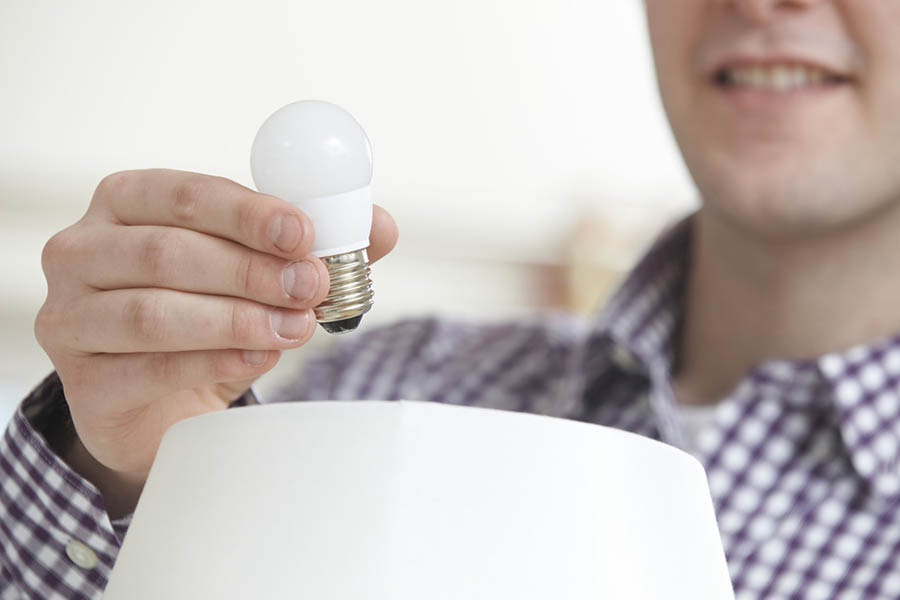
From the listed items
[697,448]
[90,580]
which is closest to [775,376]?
[697,448]

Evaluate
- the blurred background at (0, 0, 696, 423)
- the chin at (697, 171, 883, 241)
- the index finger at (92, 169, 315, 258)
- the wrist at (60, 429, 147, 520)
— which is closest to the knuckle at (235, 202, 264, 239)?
the index finger at (92, 169, 315, 258)

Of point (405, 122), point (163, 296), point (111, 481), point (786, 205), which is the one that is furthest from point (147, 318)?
point (405, 122)

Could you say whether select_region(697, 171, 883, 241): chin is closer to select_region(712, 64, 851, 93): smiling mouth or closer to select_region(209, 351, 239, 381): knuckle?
select_region(712, 64, 851, 93): smiling mouth

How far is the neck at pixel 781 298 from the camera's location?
73 centimetres

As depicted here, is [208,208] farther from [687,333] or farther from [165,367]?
[687,333]

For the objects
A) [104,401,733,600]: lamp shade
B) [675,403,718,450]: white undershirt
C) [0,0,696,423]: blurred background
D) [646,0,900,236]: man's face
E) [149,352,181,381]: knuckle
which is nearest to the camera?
[104,401,733,600]: lamp shade

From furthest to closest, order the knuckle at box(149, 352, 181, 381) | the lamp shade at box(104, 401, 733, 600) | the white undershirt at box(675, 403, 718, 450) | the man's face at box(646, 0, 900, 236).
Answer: the white undershirt at box(675, 403, 718, 450), the man's face at box(646, 0, 900, 236), the knuckle at box(149, 352, 181, 381), the lamp shade at box(104, 401, 733, 600)

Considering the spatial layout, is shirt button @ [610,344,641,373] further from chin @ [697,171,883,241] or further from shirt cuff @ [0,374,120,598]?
shirt cuff @ [0,374,120,598]

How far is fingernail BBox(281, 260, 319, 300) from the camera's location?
0.94 feet

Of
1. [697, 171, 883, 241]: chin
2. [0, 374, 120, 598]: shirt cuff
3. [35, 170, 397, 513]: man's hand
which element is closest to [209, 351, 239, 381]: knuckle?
[35, 170, 397, 513]: man's hand

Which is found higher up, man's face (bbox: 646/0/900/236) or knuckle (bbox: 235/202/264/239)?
knuckle (bbox: 235/202/264/239)

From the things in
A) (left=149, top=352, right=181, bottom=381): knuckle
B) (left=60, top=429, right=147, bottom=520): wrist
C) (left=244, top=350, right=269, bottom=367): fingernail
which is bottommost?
(left=60, top=429, right=147, bottom=520): wrist

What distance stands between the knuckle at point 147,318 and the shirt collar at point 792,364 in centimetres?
49

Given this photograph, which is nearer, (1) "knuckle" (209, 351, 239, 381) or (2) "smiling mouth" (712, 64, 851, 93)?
(1) "knuckle" (209, 351, 239, 381)
